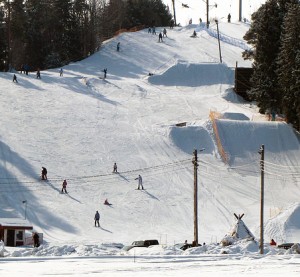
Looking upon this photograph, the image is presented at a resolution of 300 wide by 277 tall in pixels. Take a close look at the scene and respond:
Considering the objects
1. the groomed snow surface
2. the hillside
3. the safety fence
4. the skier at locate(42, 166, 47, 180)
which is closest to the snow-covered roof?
the groomed snow surface

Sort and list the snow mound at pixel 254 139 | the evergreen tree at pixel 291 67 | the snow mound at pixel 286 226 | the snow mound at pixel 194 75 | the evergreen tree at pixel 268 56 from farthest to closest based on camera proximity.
→ the snow mound at pixel 194 75 → the evergreen tree at pixel 268 56 → the evergreen tree at pixel 291 67 → the snow mound at pixel 254 139 → the snow mound at pixel 286 226

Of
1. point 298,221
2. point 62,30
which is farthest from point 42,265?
point 62,30

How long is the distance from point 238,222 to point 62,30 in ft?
213

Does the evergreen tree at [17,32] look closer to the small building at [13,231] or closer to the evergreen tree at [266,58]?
the evergreen tree at [266,58]

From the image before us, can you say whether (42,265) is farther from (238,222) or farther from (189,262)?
(238,222)

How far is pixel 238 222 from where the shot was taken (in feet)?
154

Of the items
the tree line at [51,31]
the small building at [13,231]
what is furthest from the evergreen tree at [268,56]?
the tree line at [51,31]

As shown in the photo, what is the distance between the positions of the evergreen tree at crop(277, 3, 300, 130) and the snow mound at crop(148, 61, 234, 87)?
704 inches

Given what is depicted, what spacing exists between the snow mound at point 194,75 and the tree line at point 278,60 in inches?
431

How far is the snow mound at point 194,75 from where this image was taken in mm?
89250

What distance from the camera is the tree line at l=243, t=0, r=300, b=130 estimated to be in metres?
69.7

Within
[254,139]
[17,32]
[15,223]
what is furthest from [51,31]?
[15,223]

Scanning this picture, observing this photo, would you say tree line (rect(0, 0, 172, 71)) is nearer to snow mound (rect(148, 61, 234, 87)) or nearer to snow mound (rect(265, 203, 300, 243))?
snow mound (rect(148, 61, 234, 87))

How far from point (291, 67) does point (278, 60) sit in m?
3.11
